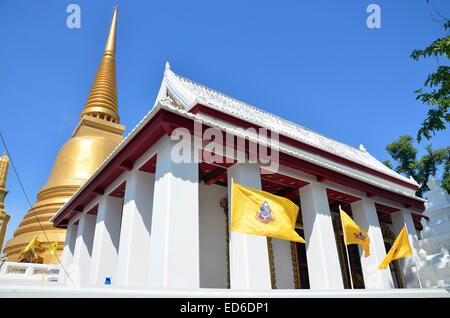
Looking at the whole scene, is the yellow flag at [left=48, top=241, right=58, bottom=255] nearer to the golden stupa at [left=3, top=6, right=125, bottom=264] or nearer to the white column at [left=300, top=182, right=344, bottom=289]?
the golden stupa at [left=3, top=6, right=125, bottom=264]

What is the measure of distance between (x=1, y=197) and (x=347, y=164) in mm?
23002

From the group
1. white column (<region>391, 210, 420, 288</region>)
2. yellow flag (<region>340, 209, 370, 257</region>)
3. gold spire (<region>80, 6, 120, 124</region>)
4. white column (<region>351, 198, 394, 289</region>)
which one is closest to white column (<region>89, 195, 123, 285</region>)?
yellow flag (<region>340, 209, 370, 257</region>)

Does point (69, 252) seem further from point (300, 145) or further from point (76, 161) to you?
point (300, 145)

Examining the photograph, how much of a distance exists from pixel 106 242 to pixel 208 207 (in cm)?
305

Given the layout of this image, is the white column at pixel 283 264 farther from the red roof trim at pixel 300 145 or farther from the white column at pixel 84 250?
the white column at pixel 84 250

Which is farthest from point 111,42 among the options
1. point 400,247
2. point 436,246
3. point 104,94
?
point 436,246

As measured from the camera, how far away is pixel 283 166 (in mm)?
8664

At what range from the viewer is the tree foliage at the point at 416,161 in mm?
22969

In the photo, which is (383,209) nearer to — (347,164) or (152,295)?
(347,164)

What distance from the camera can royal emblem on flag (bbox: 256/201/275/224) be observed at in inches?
220

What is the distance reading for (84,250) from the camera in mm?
11047

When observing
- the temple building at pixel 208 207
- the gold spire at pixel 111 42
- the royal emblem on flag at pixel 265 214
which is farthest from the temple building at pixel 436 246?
the gold spire at pixel 111 42

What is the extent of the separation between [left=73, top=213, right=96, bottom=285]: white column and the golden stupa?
4.35 m

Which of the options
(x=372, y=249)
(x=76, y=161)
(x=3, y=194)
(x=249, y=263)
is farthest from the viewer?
(x=3, y=194)
